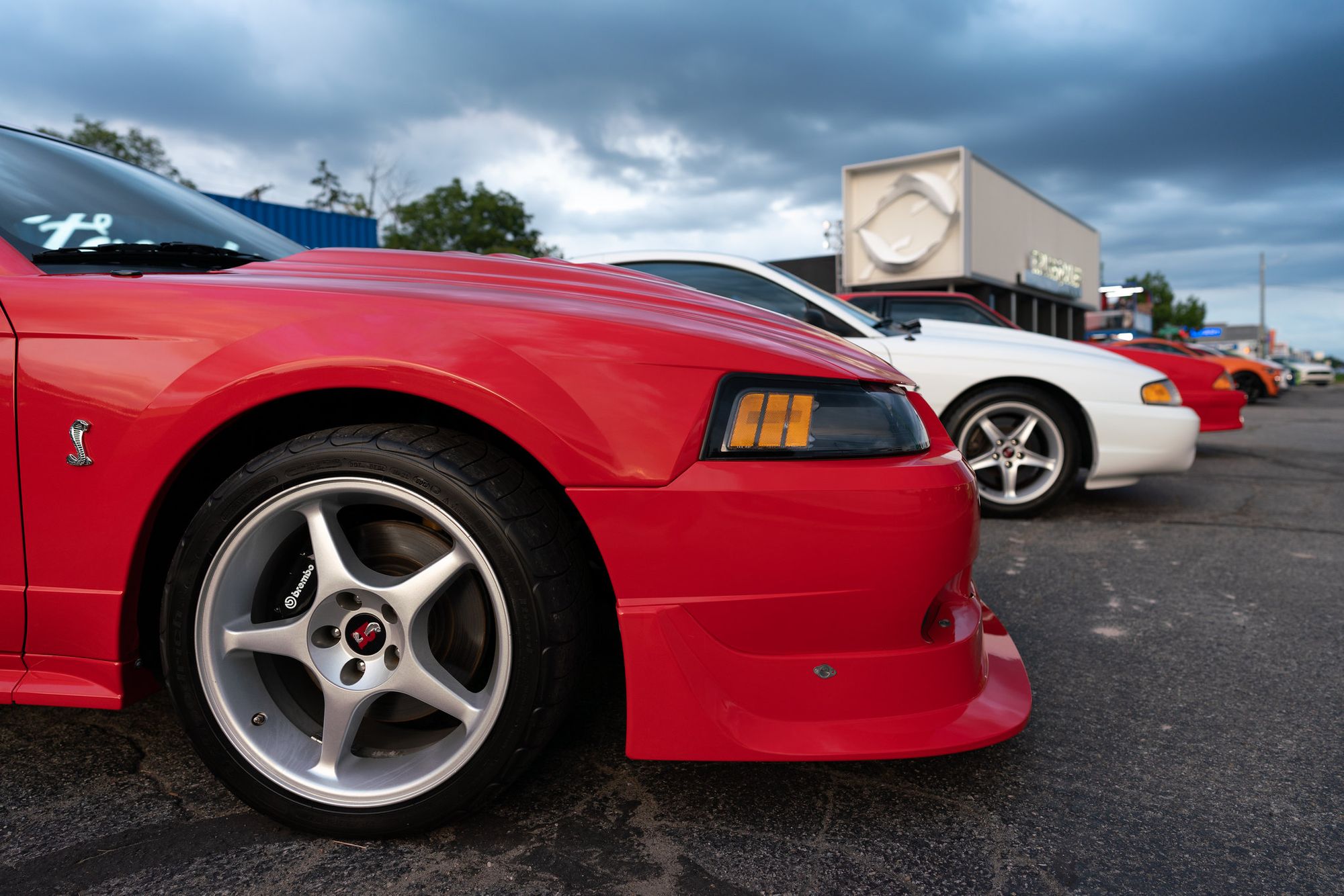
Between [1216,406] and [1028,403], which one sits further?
[1216,406]

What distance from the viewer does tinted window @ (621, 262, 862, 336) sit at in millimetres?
4562

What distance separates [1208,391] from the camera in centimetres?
698

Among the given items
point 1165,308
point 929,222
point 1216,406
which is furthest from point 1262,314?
point 1216,406

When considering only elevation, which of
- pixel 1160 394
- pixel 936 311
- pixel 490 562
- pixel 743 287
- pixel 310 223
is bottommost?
pixel 490 562

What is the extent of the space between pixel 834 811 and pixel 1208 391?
22.4 feet

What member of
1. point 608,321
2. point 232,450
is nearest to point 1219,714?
point 608,321

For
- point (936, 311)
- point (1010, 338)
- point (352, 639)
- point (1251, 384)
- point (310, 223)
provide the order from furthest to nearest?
1. point (1251, 384)
2. point (310, 223)
3. point (936, 311)
4. point (1010, 338)
5. point (352, 639)

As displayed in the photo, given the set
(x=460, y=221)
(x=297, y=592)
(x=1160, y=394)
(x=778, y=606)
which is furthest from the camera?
(x=460, y=221)

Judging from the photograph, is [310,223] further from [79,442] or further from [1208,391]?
[79,442]

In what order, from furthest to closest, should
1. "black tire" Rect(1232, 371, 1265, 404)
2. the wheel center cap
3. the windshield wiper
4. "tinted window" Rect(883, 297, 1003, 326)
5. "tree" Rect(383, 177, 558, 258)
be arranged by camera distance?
"tree" Rect(383, 177, 558, 258) < "black tire" Rect(1232, 371, 1265, 404) < "tinted window" Rect(883, 297, 1003, 326) < the windshield wiper < the wheel center cap

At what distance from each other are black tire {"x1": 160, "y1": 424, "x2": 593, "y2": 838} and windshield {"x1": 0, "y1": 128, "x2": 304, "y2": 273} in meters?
0.66

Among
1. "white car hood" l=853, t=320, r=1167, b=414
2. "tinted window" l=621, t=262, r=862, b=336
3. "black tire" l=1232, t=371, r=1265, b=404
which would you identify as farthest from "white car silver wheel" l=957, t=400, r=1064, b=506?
"black tire" l=1232, t=371, r=1265, b=404

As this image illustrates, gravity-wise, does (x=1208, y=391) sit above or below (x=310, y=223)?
below

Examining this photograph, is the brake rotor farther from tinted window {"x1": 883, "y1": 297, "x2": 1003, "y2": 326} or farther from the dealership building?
the dealership building
